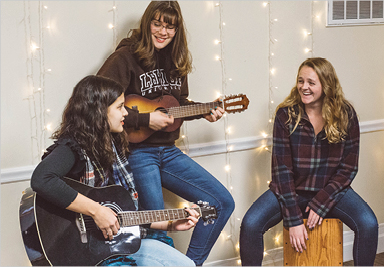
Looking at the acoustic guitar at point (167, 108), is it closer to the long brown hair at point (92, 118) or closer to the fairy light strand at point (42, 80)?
the long brown hair at point (92, 118)

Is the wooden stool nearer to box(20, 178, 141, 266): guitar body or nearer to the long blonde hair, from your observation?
the long blonde hair

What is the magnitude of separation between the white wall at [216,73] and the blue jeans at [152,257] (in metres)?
0.70

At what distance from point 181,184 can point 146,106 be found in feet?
1.37

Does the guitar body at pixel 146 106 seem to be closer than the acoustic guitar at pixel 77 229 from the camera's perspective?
No

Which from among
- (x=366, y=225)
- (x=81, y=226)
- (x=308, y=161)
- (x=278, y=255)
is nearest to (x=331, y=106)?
(x=308, y=161)

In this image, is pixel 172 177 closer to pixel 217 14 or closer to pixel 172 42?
pixel 172 42

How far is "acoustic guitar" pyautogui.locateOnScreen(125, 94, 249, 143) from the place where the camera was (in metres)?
1.86

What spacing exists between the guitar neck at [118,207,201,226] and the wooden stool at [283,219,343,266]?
723 mm

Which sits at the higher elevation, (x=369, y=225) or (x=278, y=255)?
(x=369, y=225)

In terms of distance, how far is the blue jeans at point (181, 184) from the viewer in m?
1.85

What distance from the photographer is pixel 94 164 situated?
1.51 meters

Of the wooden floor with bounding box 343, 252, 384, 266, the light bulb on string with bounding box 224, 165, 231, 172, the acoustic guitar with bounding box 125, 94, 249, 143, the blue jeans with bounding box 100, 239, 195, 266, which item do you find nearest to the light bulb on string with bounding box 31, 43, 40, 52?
the acoustic guitar with bounding box 125, 94, 249, 143

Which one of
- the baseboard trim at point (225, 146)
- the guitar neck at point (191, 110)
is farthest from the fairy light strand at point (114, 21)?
the baseboard trim at point (225, 146)

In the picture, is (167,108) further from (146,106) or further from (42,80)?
(42,80)
